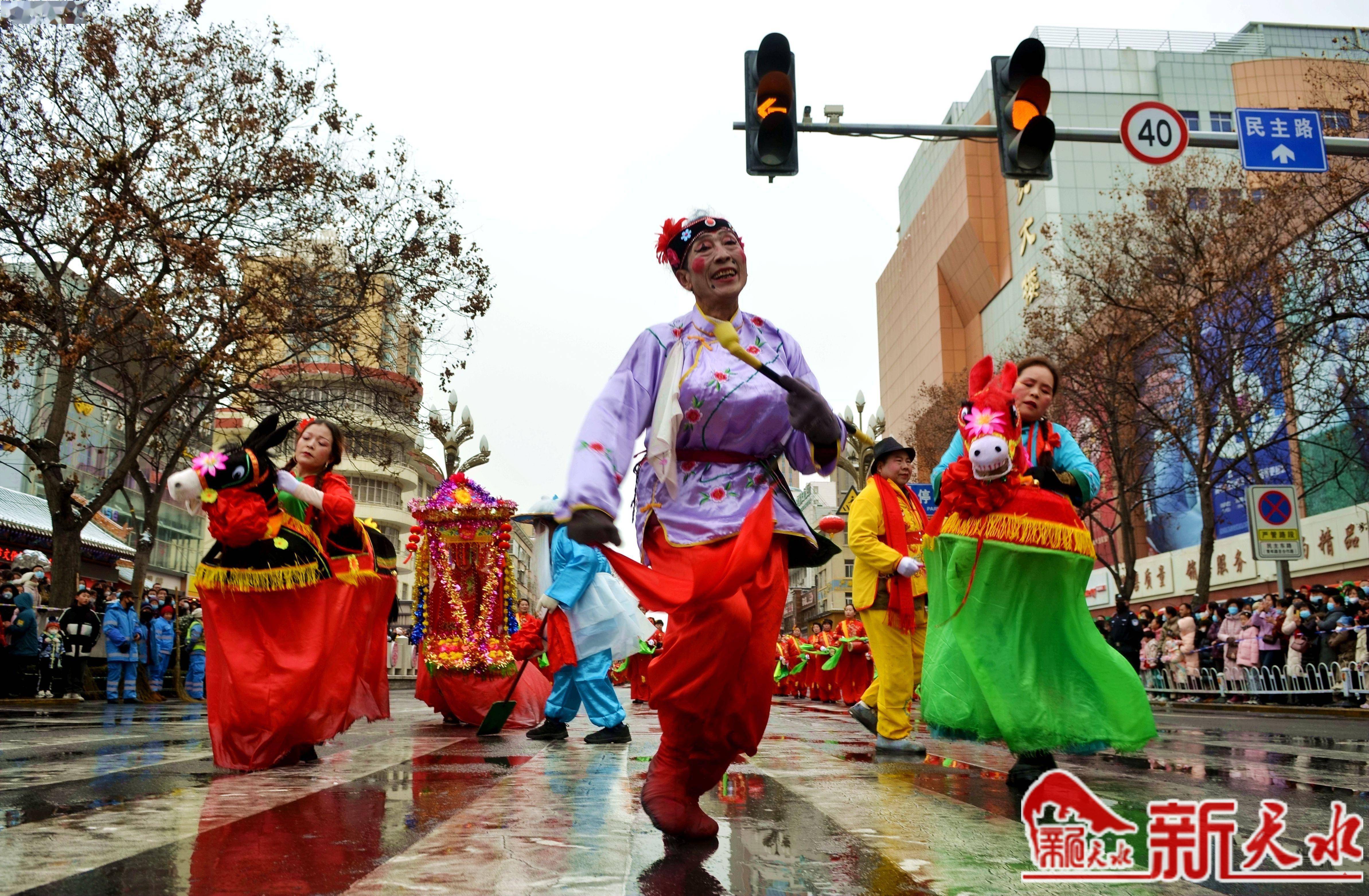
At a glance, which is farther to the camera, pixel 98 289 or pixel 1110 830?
pixel 98 289

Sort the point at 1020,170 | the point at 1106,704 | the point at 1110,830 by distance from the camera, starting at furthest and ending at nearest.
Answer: the point at 1020,170, the point at 1106,704, the point at 1110,830

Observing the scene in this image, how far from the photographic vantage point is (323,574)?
20.1ft

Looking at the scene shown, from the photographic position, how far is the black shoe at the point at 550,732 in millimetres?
8328

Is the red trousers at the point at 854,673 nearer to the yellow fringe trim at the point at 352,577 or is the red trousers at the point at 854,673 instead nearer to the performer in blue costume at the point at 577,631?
the performer in blue costume at the point at 577,631

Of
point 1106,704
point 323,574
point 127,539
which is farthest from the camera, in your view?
point 127,539

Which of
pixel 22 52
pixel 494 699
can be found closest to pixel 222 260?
pixel 22 52

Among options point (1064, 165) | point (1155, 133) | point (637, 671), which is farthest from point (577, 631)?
point (1064, 165)

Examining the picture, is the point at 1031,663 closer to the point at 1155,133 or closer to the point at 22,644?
the point at 1155,133

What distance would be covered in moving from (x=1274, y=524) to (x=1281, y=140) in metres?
6.46

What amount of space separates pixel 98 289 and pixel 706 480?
16.5 metres

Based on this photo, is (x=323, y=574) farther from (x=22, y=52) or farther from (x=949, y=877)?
(x=22, y=52)

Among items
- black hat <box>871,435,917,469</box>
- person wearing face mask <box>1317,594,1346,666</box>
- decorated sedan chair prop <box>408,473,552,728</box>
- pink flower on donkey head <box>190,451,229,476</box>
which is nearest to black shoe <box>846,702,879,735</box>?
black hat <box>871,435,917,469</box>

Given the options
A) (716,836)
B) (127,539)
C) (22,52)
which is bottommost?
(716,836)

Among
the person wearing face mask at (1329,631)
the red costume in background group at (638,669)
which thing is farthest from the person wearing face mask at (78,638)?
the person wearing face mask at (1329,631)
